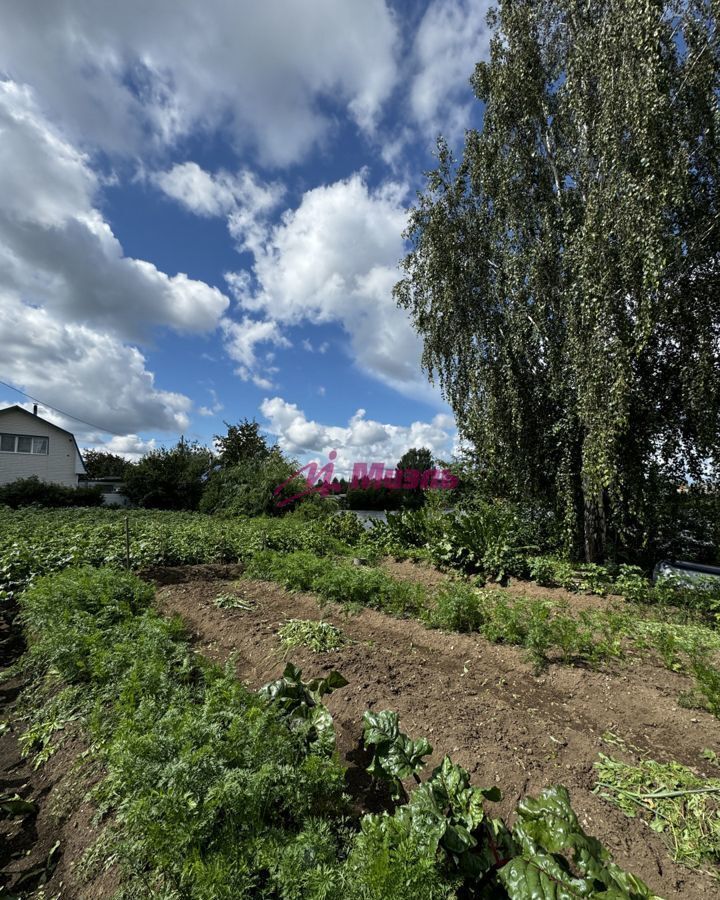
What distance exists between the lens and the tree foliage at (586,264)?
17.9 ft

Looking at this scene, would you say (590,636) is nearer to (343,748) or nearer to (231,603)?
(343,748)

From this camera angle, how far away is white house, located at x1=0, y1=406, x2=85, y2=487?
2444cm

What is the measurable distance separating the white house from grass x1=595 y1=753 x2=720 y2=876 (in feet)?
98.1

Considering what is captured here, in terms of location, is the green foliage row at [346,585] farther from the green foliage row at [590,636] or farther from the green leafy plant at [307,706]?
the green leafy plant at [307,706]

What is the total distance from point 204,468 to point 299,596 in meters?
19.0

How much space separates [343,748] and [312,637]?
147 cm

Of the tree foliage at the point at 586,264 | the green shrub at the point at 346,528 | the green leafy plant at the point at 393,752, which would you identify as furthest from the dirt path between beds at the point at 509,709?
the green shrub at the point at 346,528

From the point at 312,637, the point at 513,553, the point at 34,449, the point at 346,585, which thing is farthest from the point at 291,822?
the point at 34,449

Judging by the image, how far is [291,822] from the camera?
1770mm

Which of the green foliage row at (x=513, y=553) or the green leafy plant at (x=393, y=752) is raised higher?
the green foliage row at (x=513, y=553)

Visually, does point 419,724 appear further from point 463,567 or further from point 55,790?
point 463,567

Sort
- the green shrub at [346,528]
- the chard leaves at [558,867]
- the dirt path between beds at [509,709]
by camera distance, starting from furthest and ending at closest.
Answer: the green shrub at [346,528], the dirt path between beds at [509,709], the chard leaves at [558,867]

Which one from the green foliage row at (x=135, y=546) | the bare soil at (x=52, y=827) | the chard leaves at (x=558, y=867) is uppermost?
the green foliage row at (x=135, y=546)

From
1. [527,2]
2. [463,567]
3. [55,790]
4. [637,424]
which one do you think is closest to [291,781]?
[55,790]
